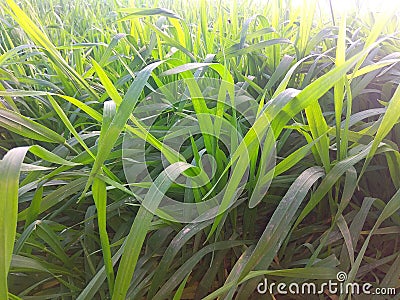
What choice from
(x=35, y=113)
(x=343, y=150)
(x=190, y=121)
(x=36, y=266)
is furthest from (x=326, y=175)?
(x=35, y=113)

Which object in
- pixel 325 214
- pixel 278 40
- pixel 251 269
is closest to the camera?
pixel 251 269

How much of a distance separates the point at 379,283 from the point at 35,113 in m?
0.54

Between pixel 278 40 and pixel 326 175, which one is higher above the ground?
pixel 278 40

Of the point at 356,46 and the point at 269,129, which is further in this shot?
the point at 356,46

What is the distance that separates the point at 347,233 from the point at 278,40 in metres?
0.30

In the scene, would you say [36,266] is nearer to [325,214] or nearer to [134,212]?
[134,212]

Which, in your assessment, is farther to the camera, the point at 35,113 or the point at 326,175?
the point at 35,113

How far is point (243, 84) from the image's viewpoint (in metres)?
0.58

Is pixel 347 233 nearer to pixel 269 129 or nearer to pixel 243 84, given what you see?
pixel 269 129

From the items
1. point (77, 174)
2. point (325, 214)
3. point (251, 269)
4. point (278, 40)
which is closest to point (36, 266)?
point (77, 174)

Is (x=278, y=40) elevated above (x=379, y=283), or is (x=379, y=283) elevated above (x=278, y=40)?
(x=278, y=40)

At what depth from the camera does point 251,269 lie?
368mm

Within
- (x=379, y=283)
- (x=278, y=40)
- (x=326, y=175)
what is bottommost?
(x=379, y=283)

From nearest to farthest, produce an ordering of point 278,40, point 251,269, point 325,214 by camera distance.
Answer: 1. point 251,269
2. point 325,214
3. point 278,40
